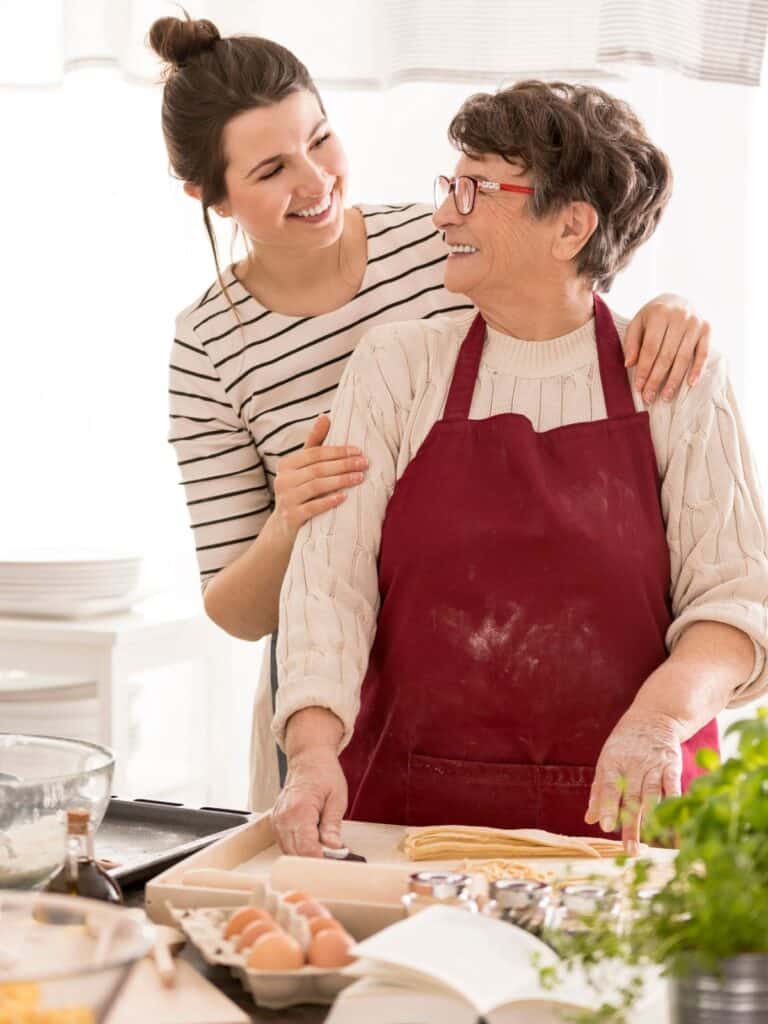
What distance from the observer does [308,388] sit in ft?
7.20

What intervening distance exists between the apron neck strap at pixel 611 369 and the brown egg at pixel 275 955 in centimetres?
92

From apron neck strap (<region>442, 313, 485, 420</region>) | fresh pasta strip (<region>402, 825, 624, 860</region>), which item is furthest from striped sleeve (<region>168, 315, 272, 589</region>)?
fresh pasta strip (<region>402, 825, 624, 860</region>)

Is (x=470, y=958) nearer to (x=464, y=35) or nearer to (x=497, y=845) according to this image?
(x=497, y=845)

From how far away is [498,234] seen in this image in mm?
1866

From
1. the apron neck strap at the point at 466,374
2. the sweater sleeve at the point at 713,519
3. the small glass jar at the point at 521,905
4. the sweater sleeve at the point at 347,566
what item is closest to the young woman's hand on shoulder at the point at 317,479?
the sweater sleeve at the point at 347,566

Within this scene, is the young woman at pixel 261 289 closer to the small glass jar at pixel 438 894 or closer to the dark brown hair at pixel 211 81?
the dark brown hair at pixel 211 81

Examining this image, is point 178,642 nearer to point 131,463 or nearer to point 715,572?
point 131,463

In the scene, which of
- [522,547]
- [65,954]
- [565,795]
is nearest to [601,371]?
[522,547]

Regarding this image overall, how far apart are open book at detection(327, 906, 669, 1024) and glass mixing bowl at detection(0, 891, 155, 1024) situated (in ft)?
0.61

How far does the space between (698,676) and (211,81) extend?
1098 millimetres

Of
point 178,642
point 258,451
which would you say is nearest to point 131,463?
point 178,642

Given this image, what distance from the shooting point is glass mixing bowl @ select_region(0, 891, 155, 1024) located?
845 mm

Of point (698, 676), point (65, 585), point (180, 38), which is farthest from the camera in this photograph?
point (65, 585)

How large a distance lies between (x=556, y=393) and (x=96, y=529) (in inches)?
83.3
